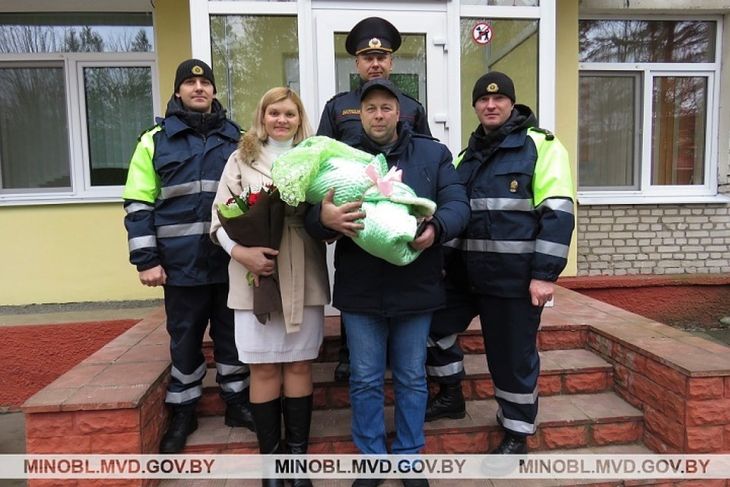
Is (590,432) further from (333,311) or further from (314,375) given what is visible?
(333,311)

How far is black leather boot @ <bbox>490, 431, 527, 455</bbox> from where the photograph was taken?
2498 mm

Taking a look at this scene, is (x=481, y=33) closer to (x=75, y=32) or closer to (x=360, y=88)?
(x=360, y=88)

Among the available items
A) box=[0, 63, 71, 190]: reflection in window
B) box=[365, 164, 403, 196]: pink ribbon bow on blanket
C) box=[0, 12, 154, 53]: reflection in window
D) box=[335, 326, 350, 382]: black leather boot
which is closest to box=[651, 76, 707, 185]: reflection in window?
box=[335, 326, 350, 382]: black leather boot

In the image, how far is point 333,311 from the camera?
12.1 feet

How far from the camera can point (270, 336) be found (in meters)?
2.23

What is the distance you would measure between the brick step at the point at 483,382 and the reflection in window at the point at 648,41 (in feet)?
11.2

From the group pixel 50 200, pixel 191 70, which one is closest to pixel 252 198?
pixel 191 70

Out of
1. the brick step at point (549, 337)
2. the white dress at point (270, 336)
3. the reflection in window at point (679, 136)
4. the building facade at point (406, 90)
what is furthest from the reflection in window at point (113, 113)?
the reflection in window at point (679, 136)

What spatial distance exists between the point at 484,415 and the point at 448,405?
0.75 feet

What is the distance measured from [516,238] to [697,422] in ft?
4.37

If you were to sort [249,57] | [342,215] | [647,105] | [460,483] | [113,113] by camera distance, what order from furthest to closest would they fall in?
[647,105]
[113,113]
[249,57]
[460,483]
[342,215]

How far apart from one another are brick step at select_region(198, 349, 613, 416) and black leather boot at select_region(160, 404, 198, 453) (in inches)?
9.2

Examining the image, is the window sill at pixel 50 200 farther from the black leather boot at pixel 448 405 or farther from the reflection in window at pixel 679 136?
the reflection in window at pixel 679 136

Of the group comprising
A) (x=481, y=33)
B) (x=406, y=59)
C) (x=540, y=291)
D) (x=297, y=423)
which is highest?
(x=481, y=33)
